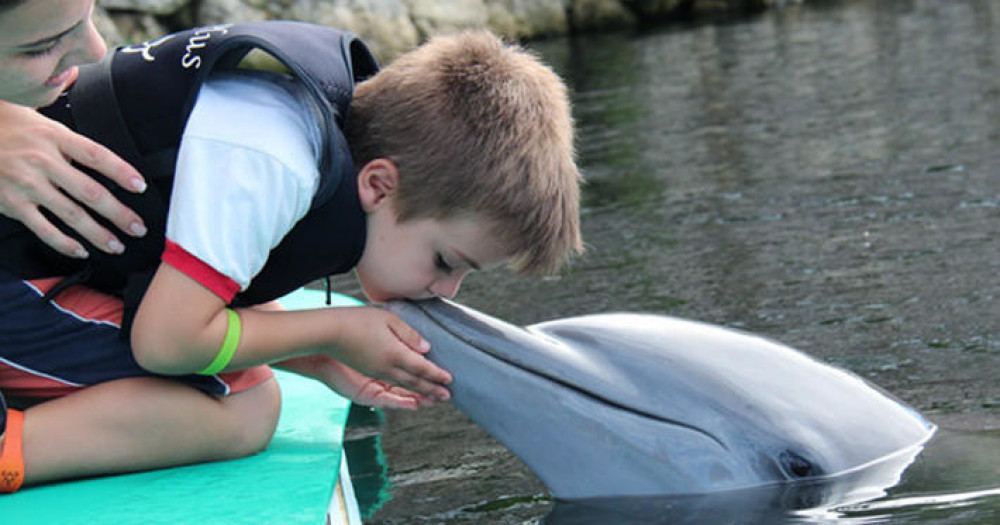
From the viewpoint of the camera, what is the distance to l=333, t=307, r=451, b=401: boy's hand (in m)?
3.42

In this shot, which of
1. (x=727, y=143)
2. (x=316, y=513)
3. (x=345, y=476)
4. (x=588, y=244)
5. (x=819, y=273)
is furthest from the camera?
(x=727, y=143)

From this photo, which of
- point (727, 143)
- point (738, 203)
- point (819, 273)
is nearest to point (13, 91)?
point (819, 273)

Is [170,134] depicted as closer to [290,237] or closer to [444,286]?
[290,237]

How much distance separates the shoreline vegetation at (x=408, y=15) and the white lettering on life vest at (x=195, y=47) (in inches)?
610

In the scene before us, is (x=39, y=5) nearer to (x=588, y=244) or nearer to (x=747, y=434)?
(x=747, y=434)

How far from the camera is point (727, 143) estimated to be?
970 centimetres

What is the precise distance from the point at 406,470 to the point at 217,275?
4.30ft

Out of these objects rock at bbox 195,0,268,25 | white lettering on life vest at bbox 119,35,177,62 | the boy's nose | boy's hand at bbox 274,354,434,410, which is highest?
white lettering on life vest at bbox 119,35,177,62

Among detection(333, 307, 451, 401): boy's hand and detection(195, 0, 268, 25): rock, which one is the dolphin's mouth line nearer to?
detection(333, 307, 451, 401): boy's hand

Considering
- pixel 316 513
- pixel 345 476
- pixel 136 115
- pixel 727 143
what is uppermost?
pixel 136 115

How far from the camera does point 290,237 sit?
3.52 m

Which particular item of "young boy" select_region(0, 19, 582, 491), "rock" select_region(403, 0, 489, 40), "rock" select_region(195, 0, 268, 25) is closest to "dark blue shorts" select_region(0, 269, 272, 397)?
"young boy" select_region(0, 19, 582, 491)

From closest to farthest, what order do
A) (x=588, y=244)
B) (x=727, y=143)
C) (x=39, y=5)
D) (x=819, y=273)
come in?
(x=39, y=5) → (x=819, y=273) → (x=588, y=244) → (x=727, y=143)

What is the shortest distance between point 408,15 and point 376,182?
1866 cm
